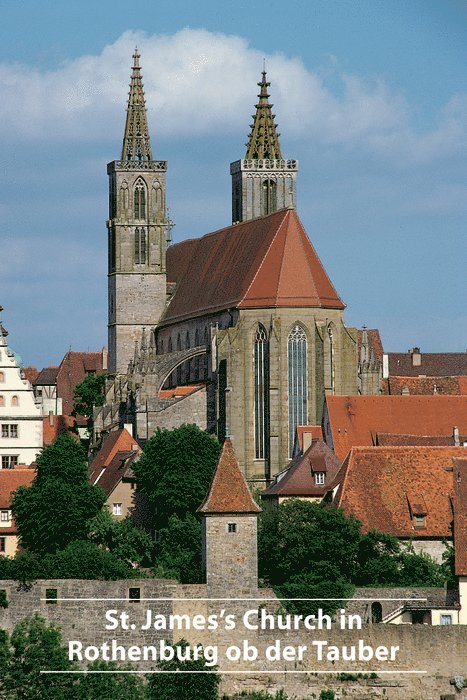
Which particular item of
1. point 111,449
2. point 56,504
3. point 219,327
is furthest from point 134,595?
point 219,327

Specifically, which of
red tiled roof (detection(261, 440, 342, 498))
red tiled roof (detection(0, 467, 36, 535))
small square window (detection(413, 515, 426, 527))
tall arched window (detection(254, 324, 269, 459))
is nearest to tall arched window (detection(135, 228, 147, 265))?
tall arched window (detection(254, 324, 269, 459))

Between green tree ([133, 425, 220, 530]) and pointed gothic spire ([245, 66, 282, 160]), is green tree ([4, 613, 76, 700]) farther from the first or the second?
pointed gothic spire ([245, 66, 282, 160])

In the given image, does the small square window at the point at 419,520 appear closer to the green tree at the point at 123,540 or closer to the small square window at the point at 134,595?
the green tree at the point at 123,540

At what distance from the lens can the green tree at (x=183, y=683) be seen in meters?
78.9

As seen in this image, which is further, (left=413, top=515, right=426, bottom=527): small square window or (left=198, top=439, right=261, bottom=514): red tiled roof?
(left=413, top=515, right=426, bottom=527): small square window

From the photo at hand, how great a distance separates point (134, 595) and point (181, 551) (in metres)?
9.47

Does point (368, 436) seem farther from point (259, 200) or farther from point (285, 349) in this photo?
point (259, 200)

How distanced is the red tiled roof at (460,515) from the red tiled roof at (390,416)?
18.9m

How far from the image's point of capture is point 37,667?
79500 millimetres

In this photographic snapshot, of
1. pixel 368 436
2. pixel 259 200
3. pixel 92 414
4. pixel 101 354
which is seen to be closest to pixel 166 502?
pixel 368 436

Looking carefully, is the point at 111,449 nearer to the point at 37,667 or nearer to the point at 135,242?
the point at 135,242

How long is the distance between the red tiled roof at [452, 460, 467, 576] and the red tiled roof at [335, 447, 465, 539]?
6.67ft

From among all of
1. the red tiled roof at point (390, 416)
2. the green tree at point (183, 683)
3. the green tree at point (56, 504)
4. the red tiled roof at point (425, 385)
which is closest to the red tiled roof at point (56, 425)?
the red tiled roof at point (425, 385)

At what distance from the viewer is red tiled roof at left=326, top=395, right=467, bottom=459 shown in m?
106
